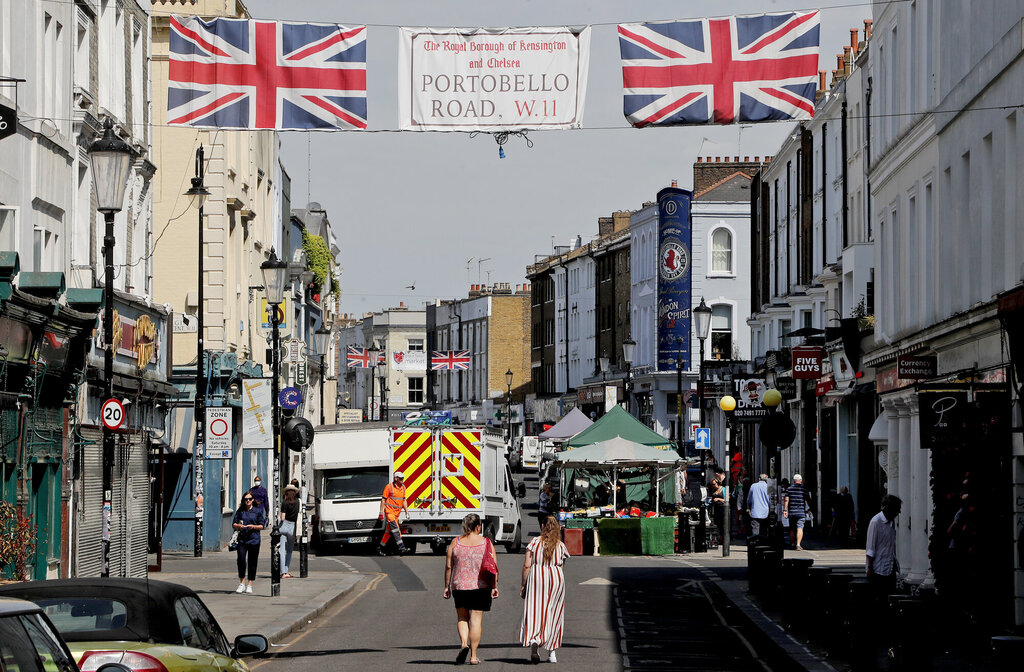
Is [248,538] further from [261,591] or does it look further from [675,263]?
[675,263]

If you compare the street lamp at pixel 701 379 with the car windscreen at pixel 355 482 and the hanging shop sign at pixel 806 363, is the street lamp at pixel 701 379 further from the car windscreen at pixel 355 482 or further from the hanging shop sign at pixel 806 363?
the car windscreen at pixel 355 482

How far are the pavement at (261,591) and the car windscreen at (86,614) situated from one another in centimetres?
938

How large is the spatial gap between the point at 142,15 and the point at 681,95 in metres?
16.7

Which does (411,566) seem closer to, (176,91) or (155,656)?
(176,91)

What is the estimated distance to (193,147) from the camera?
42.0 meters

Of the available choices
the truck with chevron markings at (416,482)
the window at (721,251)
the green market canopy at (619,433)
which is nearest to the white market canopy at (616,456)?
the green market canopy at (619,433)

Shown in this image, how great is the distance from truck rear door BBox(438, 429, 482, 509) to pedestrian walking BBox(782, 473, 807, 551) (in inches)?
297

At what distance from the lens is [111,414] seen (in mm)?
19141

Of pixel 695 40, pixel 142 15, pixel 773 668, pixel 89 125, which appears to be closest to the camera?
pixel 773 668

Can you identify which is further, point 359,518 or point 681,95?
point 359,518

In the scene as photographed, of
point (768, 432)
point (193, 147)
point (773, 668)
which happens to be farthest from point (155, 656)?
point (193, 147)

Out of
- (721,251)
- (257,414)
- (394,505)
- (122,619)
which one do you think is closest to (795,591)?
(122,619)

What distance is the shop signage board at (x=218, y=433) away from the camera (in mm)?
34219

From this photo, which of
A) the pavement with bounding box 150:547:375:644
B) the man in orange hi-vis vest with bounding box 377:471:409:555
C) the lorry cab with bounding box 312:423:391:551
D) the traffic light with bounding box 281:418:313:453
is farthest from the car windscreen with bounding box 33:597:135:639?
the lorry cab with bounding box 312:423:391:551
